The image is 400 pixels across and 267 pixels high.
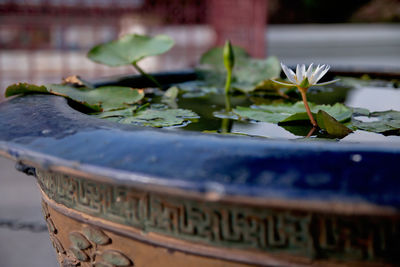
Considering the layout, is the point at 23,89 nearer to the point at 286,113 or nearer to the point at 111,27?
the point at 286,113

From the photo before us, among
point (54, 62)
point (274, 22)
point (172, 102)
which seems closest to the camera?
point (172, 102)

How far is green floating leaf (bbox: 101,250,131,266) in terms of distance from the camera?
0.97 feet

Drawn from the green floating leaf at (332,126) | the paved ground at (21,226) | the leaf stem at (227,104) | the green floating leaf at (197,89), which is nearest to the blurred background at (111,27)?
the paved ground at (21,226)

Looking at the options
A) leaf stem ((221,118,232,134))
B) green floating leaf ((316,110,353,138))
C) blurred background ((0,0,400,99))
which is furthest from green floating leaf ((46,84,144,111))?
blurred background ((0,0,400,99))

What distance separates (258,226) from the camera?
24 cm

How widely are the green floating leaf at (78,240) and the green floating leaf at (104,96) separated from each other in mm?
170

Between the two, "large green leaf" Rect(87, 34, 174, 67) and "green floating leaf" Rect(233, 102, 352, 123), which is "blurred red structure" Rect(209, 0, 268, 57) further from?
"green floating leaf" Rect(233, 102, 352, 123)

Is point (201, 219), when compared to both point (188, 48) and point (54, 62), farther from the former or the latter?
point (54, 62)

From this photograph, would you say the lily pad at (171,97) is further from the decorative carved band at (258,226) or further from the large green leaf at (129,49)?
the decorative carved band at (258,226)

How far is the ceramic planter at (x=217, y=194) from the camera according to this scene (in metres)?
0.20

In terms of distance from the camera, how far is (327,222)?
23 centimetres

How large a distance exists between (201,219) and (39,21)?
298cm

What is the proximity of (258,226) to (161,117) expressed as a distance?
215 millimetres

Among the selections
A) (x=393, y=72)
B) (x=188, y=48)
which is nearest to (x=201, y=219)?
(x=393, y=72)
